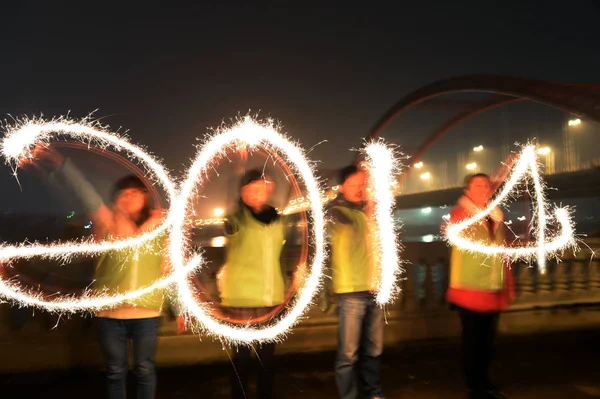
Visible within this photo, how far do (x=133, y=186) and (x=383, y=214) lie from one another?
2.12 metres

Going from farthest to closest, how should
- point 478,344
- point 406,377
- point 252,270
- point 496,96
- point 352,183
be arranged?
point 496,96 < point 406,377 < point 478,344 < point 352,183 < point 252,270

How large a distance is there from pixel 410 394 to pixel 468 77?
1612 cm

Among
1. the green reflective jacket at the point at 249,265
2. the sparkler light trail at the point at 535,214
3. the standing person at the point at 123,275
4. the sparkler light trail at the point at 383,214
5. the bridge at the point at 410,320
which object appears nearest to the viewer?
the standing person at the point at 123,275

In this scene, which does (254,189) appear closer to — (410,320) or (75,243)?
(75,243)

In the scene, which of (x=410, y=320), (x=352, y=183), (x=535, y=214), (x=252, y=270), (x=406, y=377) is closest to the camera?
(x=252, y=270)

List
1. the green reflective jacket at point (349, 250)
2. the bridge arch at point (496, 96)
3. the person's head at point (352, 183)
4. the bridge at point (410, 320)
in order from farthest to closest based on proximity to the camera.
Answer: the bridge arch at point (496, 96) < the bridge at point (410, 320) < the person's head at point (352, 183) < the green reflective jacket at point (349, 250)

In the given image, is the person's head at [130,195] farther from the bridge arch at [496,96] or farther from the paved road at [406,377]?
the bridge arch at [496,96]

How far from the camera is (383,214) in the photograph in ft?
15.7

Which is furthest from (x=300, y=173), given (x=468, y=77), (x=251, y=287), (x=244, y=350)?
(x=468, y=77)

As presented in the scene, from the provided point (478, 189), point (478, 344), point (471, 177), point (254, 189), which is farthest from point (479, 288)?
point (254, 189)

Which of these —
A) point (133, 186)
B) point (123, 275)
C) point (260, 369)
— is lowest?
point (260, 369)

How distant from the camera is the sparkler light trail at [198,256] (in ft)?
14.0

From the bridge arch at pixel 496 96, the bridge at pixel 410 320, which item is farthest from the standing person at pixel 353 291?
the bridge arch at pixel 496 96

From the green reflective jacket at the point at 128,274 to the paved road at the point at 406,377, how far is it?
1.61 meters
